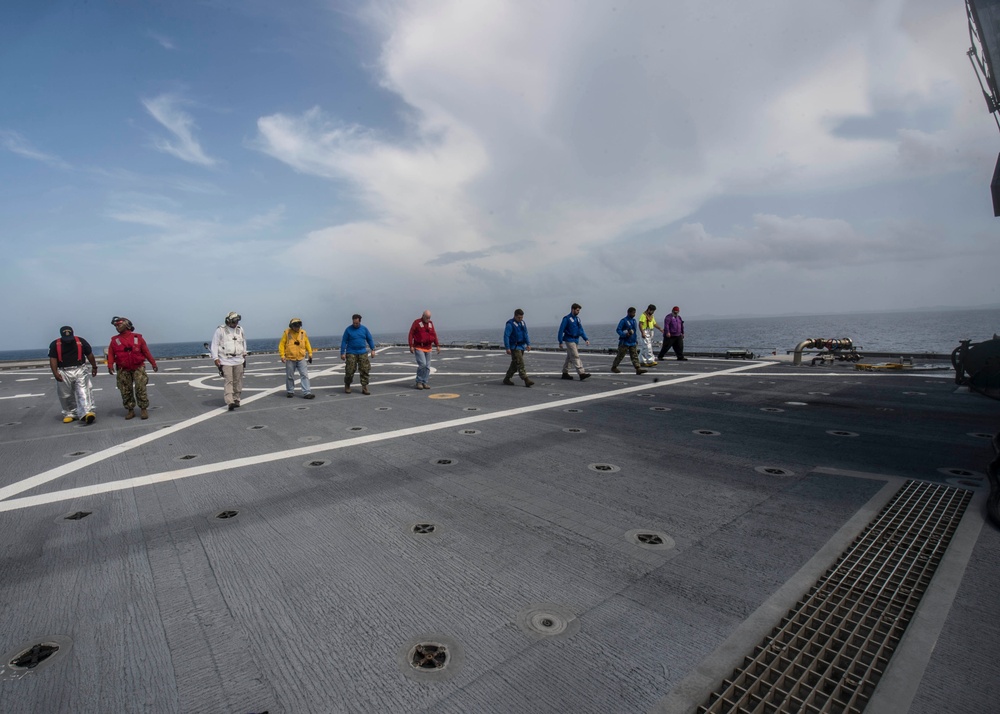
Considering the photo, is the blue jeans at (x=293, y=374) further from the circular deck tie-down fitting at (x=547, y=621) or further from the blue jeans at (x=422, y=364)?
the circular deck tie-down fitting at (x=547, y=621)

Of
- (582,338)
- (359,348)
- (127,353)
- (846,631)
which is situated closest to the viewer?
(846,631)

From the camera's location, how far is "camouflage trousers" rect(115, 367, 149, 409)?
8727 millimetres

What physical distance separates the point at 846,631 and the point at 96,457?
832cm

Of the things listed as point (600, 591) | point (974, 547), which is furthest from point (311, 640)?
point (974, 547)

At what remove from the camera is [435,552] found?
10.9 feet

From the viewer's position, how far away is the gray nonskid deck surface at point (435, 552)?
2119mm

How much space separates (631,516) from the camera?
3.86 m

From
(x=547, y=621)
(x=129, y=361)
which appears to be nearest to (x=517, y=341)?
(x=129, y=361)

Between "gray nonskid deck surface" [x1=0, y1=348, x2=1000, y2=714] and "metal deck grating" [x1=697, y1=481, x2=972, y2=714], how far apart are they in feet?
0.62

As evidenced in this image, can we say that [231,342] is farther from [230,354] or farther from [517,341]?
[517,341]

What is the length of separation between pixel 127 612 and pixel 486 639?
2209 millimetres

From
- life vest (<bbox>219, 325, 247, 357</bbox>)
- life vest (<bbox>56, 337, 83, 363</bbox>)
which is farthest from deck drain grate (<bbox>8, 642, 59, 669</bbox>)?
life vest (<bbox>56, 337, 83, 363</bbox>)

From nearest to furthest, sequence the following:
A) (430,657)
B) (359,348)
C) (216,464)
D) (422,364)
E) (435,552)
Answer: (430,657), (435,552), (216,464), (359,348), (422,364)

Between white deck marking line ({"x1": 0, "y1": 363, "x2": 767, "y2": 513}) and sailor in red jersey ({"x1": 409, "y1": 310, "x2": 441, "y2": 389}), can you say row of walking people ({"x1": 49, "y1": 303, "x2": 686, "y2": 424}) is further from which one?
white deck marking line ({"x1": 0, "y1": 363, "x2": 767, "y2": 513})
